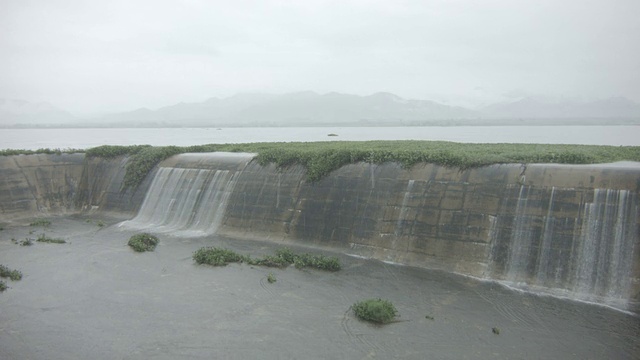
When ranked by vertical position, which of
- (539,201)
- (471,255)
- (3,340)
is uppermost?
(539,201)

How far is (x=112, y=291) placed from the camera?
55.0 ft

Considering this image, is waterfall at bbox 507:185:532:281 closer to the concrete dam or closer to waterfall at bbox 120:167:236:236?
the concrete dam

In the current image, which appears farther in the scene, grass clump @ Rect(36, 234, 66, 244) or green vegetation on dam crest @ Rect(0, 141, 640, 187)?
grass clump @ Rect(36, 234, 66, 244)

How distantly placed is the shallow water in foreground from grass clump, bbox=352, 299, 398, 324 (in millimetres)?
270

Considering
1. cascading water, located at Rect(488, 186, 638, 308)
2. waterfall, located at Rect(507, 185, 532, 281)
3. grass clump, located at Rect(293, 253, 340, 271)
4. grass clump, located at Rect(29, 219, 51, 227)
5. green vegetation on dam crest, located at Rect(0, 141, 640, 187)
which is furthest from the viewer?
grass clump, located at Rect(29, 219, 51, 227)

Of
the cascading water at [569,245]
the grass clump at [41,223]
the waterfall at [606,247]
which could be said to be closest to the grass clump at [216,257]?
the cascading water at [569,245]

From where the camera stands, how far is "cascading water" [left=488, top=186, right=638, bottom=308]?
14.8 metres

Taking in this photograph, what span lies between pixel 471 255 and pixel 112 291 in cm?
1293

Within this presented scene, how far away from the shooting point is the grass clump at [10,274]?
711 inches

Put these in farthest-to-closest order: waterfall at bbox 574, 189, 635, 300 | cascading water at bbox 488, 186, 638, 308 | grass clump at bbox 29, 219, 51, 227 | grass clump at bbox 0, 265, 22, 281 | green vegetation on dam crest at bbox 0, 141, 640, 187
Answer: grass clump at bbox 29, 219, 51, 227, green vegetation on dam crest at bbox 0, 141, 640, 187, grass clump at bbox 0, 265, 22, 281, cascading water at bbox 488, 186, 638, 308, waterfall at bbox 574, 189, 635, 300

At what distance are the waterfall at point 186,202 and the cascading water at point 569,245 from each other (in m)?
14.4

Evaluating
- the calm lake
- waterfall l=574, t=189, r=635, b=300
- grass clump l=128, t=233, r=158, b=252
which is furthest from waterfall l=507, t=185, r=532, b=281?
the calm lake

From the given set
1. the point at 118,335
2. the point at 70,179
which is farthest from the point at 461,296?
the point at 70,179

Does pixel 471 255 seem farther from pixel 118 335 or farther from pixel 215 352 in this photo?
pixel 118 335
